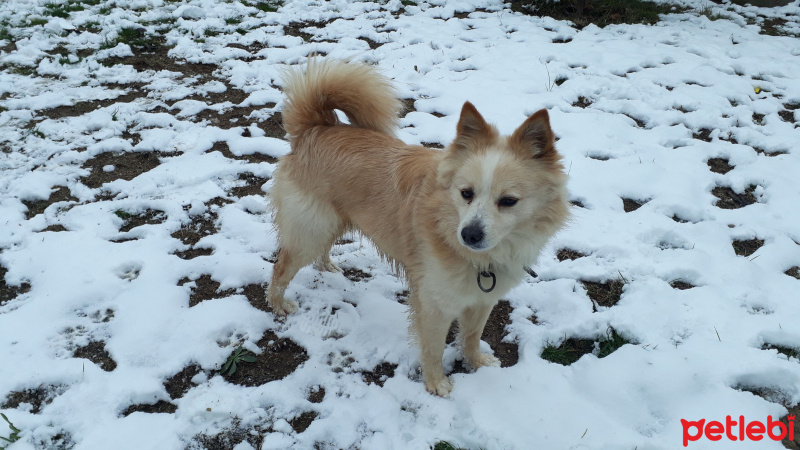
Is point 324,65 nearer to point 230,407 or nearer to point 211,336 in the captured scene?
point 211,336

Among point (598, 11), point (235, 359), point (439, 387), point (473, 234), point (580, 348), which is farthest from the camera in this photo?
point (598, 11)

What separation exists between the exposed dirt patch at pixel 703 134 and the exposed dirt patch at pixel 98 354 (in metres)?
5.08

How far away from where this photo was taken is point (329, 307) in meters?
3.05

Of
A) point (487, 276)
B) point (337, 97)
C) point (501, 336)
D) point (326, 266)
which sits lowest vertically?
point (501, 336)

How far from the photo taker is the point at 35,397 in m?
2.35

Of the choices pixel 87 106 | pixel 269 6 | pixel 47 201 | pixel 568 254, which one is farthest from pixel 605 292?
pixel 269 6

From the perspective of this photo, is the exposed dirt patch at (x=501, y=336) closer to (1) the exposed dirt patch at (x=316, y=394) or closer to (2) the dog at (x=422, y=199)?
(2) the dog at (x=422, y=199)

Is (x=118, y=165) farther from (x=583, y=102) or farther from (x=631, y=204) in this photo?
(x=583, y=102)

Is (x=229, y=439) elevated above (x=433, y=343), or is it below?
below


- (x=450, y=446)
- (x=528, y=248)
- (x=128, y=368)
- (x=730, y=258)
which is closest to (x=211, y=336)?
(x=128, y=368)

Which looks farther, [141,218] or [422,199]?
[141,218]

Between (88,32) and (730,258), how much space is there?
746cm

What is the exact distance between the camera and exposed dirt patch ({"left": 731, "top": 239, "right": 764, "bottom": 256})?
129 inches

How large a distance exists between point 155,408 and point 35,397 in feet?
1.95
